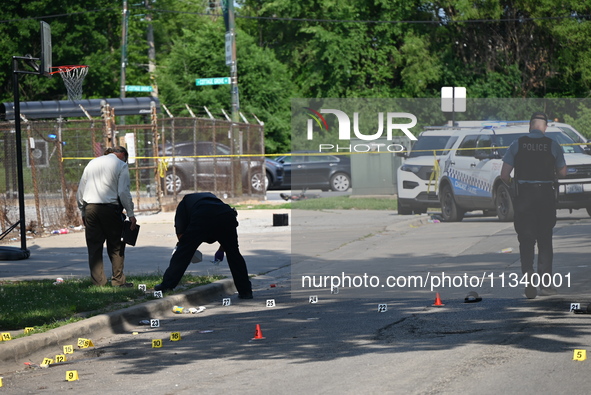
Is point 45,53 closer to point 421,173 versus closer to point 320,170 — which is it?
point 421,173

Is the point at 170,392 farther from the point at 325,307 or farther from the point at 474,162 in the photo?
the point at 474,162

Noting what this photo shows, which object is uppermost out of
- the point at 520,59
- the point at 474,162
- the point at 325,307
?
the point at 520,59

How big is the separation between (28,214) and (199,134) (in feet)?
30.7

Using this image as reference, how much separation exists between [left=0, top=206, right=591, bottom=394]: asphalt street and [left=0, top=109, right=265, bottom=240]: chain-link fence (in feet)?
14.4

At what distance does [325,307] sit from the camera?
9570mm

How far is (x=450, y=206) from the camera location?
12.0m

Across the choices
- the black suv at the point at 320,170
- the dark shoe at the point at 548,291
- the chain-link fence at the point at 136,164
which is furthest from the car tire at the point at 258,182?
the dark shoe at the point at 548,291

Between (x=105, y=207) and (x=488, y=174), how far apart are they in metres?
4.76

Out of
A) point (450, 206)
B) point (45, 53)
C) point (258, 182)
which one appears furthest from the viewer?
point (258, 182)

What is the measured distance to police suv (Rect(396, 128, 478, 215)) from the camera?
11.5 meters

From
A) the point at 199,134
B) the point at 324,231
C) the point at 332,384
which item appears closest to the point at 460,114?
the point at 324,231

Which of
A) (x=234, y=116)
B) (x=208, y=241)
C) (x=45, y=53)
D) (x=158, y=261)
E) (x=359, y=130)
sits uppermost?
(x=45, y=53)

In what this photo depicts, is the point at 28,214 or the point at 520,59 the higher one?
the point at 520,59

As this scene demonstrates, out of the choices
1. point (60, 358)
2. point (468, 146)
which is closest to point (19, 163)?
point (468, 146)
